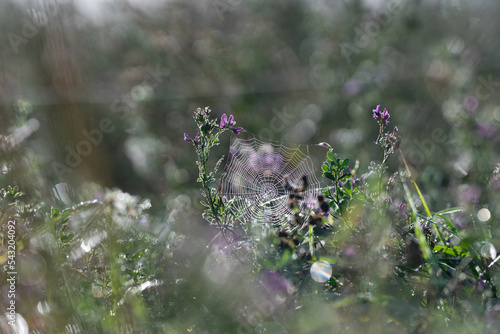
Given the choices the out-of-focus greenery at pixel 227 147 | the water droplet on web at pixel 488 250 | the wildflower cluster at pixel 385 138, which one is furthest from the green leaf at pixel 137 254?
the water droplet on web at pixel 488 250

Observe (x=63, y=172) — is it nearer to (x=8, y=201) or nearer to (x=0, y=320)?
(x=8, y=201)

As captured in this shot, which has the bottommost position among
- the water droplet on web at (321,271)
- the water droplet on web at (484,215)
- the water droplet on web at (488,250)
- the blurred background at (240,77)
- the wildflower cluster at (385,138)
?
the blurred background at (240,77)

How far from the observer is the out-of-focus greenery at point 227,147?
3.47ft

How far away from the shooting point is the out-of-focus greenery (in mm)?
1059

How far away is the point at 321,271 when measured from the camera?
1101mm

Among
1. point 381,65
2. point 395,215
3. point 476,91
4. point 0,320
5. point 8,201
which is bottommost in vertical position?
point 476,91

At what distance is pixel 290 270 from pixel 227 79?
3505mm

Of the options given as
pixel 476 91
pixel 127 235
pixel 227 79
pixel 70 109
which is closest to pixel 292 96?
pixel 227 79

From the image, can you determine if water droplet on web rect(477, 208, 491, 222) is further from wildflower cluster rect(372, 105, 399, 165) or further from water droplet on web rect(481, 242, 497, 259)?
wildflower cluster rect(372, 105, 399, 165)

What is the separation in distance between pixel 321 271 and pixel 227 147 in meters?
2.64

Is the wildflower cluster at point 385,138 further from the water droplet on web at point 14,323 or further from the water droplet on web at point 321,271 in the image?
the water droplet on web at point 14,323

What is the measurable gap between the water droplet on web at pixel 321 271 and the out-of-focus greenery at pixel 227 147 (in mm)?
20

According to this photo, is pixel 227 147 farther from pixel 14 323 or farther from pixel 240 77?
pixel 14 323

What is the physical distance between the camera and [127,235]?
4.46ft
